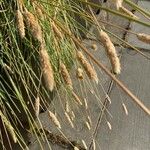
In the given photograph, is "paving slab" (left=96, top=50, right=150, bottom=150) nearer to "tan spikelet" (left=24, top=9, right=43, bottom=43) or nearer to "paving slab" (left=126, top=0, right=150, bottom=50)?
"paving slab" (left=126, top=0, right=150, bottom=50)

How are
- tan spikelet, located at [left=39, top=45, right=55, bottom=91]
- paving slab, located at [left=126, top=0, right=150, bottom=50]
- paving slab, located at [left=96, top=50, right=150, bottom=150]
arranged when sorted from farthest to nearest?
paving slab, located at [left=126, top=0, right=150, bottom=50], paving slab, located at [left=96, top=50, right=150, bottom=150], tan spikelet, located at [left=39, top=45, right=55, bottom=91]

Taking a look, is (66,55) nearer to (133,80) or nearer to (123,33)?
(133,80)

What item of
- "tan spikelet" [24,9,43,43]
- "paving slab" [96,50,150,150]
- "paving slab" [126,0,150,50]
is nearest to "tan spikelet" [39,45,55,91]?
"tan spikelet" [24,9,43,43]

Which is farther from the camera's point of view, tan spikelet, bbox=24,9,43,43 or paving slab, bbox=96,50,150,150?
paving slab, bbox=96,50,150,150

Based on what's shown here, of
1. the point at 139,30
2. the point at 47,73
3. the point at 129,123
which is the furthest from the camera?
the point at 139,30

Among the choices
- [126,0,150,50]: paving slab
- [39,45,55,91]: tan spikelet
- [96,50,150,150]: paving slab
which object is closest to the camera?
[39,45,55,91]: tan spikelet

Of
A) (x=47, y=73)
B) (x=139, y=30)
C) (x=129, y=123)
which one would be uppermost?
(x=47, y=73)

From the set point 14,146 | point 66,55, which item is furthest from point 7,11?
point 14,146

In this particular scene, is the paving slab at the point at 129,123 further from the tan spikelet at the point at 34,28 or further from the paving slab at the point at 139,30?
the tan spikelet at the point at 34,28

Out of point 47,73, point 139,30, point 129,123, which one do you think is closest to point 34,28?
point 47,73

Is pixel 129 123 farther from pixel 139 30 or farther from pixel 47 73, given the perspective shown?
pixel 47 73
